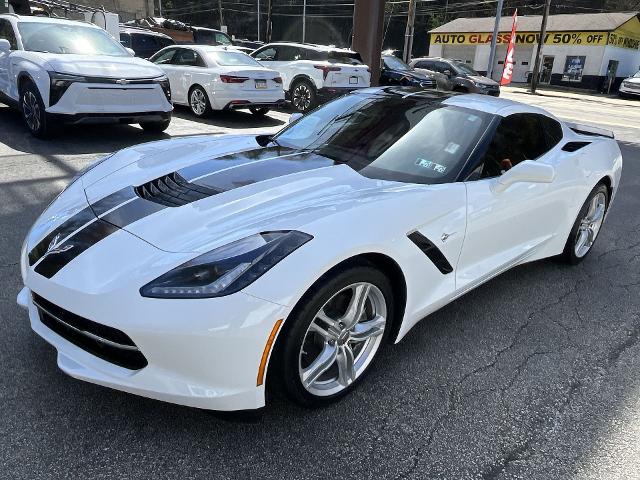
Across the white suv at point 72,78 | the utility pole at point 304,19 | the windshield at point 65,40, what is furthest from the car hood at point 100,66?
the utility pole at point 304,19

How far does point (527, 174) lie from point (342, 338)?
1.39 metres

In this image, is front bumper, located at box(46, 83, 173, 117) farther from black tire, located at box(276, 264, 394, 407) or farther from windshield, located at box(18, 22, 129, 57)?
black tire, located at box(276, 264, 394, 407)

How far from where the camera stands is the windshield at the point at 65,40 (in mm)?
7176

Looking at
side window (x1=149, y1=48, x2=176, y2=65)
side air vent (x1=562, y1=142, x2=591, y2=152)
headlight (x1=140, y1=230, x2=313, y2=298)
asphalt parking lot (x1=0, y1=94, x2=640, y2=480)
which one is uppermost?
headlight (x1=140, y1=230, x2=313, y2=298)

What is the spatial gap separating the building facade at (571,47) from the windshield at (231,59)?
2818 centimetres

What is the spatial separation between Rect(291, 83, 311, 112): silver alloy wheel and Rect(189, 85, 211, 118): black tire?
8.56 feet

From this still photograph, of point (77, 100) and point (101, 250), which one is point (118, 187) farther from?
point (77, 100)

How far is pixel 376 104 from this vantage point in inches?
138

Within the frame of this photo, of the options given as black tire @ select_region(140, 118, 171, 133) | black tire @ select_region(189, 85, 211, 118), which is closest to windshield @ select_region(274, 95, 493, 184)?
black tire @ select_region(140, 118, 171, 133)

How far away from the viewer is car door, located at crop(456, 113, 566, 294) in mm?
2793

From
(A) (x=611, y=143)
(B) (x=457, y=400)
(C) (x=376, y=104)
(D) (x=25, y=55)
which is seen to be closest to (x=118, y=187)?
(C) (x=376, y=104)

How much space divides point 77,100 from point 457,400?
6.04 m

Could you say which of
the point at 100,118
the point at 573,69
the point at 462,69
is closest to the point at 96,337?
the point at 100,118

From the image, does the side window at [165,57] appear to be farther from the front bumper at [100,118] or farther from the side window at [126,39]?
the side window at [126,39]
